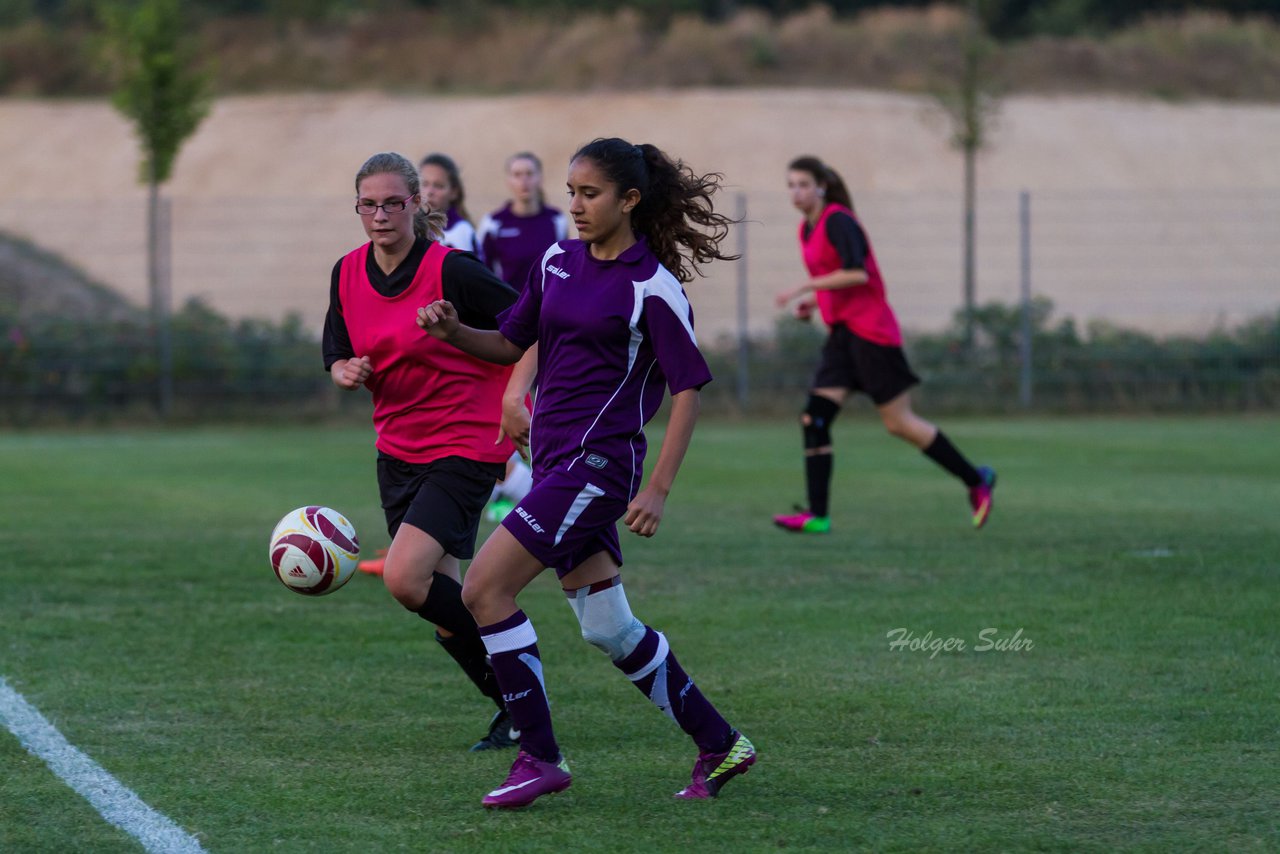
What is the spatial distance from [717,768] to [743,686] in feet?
4.28

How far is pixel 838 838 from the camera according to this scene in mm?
4098

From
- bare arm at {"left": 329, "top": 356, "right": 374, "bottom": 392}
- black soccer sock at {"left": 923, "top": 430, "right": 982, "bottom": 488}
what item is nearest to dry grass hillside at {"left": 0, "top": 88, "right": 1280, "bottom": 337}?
black soccer sock at {"left": 923, "top": 430, "right": 982, "bottom": 488}

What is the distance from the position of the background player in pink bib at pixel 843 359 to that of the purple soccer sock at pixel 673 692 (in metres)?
5.09

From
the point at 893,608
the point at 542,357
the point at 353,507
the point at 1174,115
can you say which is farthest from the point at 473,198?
the point at 542,357

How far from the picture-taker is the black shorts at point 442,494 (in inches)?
193

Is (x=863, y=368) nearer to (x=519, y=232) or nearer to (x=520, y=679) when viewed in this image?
(x=519, y=232)

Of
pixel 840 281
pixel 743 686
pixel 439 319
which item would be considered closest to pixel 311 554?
pixel 439 319

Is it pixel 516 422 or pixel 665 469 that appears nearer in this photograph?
pixel 665 469

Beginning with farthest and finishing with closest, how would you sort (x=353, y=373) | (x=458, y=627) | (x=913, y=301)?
(x=913, y=301) → (x=458, y=627) → (x=353, y=373)

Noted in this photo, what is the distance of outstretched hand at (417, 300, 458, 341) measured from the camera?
444 centimetres

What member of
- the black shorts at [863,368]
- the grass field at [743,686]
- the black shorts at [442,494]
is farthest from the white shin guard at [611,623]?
the black shorts at [863,368]

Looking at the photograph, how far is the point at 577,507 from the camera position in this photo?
173 inches

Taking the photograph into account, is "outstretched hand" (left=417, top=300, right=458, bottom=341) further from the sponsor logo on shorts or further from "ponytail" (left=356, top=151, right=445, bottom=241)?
"ponytail" (left=356, top=151, right=445, bottom=241)

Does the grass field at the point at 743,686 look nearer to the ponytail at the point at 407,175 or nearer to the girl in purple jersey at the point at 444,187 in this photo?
the ponytail at the point at 407,175
